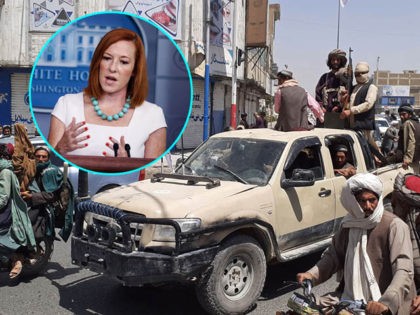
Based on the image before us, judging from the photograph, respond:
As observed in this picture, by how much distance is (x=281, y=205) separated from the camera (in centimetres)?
523

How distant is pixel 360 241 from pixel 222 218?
1668mm

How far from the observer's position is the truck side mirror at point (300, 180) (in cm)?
527

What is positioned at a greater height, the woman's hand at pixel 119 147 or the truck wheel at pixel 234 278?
the woman's hand at pixel 119 147

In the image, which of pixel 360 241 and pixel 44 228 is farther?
pixel 44 228

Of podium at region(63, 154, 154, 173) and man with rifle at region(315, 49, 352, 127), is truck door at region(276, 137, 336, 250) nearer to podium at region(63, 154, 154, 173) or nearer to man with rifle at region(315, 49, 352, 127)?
man with rifle at region(315, 49, 352, 127)

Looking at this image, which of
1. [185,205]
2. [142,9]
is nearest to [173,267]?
[185,205]

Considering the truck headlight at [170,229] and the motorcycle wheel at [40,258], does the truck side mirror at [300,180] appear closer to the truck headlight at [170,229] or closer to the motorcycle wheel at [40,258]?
the truck headlight at [170,229]

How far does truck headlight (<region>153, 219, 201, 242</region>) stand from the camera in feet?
14.3

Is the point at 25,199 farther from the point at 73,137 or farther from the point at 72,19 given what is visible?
the point at 72,19

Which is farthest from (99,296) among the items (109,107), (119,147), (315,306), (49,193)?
(109,107)

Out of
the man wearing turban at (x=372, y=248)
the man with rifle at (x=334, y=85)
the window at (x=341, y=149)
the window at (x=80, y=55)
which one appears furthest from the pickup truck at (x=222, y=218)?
the window at (x=80, y=55)

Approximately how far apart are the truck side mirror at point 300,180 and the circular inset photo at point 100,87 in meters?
2.96

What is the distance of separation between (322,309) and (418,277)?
0.70 m

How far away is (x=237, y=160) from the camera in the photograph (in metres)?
5.65
